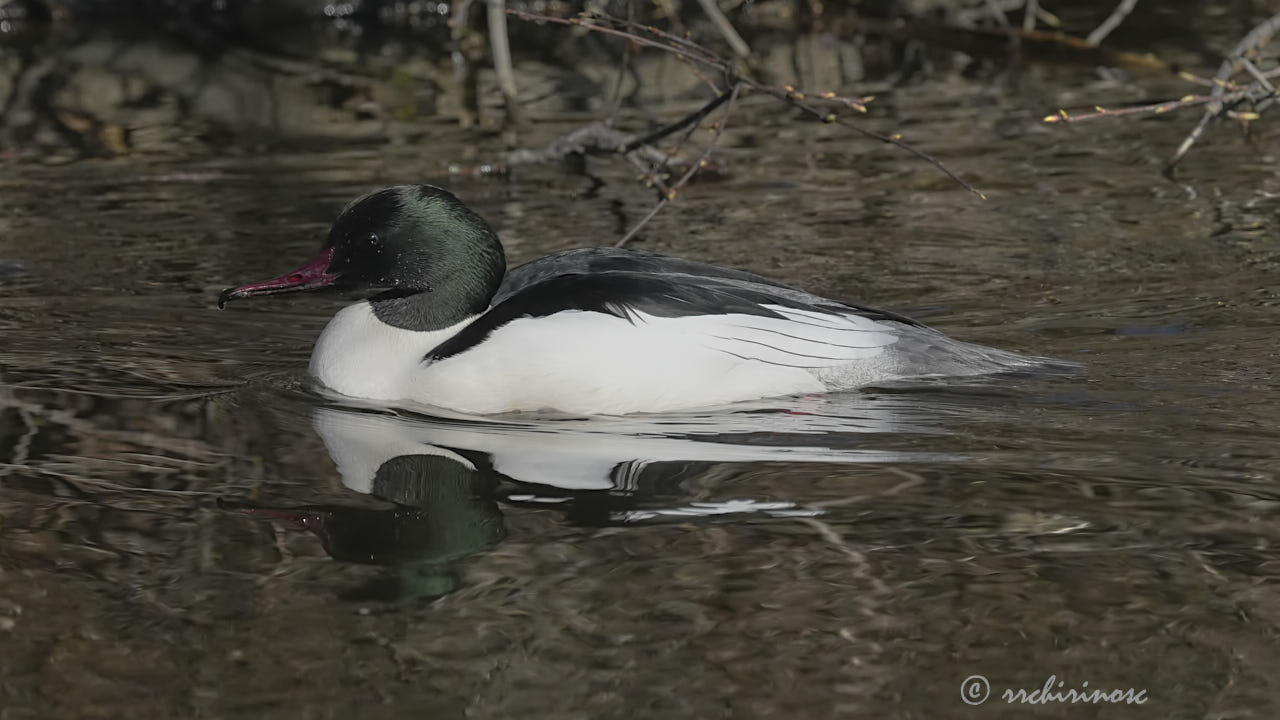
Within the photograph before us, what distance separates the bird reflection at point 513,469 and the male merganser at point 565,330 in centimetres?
10

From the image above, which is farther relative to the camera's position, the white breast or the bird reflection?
the white breast

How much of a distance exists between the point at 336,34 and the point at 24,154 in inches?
229

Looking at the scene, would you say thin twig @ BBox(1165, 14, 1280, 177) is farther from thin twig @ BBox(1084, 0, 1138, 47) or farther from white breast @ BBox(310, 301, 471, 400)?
white breast @ BBox(310, 301, 471, 400)

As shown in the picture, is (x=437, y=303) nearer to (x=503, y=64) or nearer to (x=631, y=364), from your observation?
(x=631, y=364)

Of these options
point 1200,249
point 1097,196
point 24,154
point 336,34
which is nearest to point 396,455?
point 1200,249

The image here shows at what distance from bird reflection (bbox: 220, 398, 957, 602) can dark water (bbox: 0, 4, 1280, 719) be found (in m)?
0.01

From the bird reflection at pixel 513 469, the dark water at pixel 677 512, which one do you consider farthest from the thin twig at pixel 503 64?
the bird reflection at pixel 513 469

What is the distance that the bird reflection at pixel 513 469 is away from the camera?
4.45m

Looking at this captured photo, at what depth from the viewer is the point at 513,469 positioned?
502 cm

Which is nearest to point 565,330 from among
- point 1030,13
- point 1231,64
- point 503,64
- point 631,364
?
point 631,364

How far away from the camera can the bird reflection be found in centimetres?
445

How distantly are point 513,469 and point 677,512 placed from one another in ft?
2.08

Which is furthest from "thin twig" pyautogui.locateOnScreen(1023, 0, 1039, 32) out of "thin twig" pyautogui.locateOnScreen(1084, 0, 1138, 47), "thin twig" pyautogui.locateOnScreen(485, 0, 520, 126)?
"thin twig" pyautogui.locateOnScreen(485, 0, 520, 126)

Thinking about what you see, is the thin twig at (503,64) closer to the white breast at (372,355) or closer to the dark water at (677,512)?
the dark water at (677,512)
